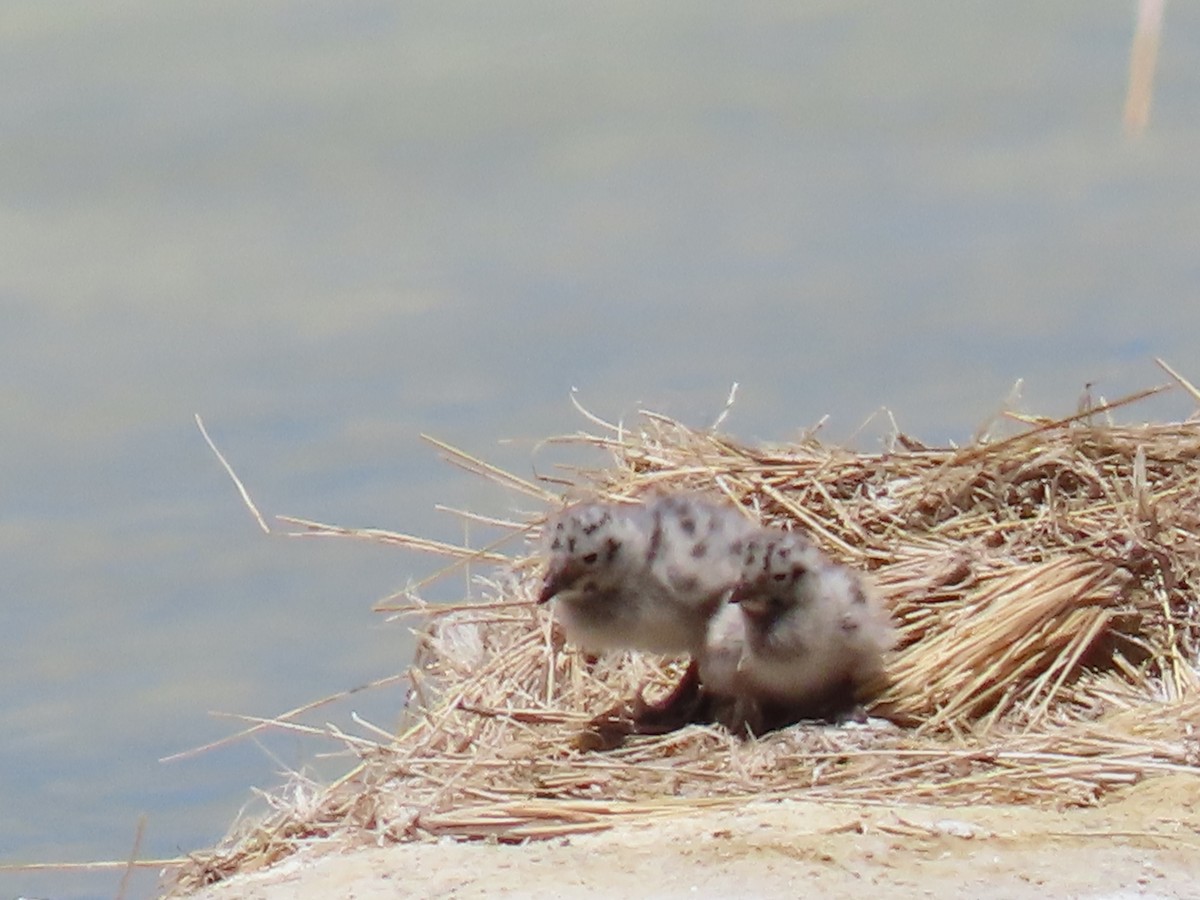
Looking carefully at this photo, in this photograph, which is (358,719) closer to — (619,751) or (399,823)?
(619,751)

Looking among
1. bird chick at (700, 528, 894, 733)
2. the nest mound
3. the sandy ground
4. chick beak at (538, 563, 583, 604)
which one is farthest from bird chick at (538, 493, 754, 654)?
the sandy ground

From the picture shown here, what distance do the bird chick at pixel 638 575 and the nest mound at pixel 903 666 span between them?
1.22 feet

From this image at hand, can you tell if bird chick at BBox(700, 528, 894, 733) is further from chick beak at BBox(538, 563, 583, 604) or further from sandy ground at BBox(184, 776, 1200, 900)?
sandy ground at BBox(184, 776, 1200, 900)

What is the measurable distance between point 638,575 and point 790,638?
0.56m

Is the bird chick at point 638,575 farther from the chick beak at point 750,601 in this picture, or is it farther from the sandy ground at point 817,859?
the sandy ground at point 817,859

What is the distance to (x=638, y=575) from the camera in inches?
241

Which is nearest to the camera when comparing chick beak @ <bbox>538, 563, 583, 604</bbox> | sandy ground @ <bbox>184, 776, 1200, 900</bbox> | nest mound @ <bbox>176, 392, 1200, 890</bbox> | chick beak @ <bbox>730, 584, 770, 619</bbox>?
sandy ground @ <bbox>184, 776, 1200, 900</bbox>

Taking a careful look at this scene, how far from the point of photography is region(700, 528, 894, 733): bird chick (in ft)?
19.2

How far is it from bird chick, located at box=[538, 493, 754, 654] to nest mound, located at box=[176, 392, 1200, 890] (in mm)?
371

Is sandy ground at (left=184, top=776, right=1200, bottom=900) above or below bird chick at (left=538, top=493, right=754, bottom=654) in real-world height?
below

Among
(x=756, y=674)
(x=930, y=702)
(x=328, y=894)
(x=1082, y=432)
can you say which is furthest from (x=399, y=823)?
(x=1082, y=432)

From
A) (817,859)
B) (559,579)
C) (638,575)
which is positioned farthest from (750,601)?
(817,859)

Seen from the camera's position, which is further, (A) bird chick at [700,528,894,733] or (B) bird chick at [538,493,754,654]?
(B) bird chick at [538,493,754,654]

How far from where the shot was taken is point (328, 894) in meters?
4.35
